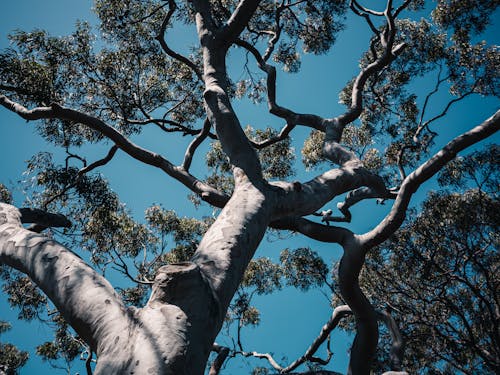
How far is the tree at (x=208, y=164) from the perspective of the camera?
1885 mm

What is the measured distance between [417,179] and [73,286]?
385cm

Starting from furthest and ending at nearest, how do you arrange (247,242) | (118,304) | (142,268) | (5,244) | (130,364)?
(142,268) → (247,242) → (5,244) → (118,304) → (130,364)

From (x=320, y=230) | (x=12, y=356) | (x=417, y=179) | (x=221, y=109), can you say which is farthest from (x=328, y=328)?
(x=12, y=356)

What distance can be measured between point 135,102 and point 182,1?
270 centimetres

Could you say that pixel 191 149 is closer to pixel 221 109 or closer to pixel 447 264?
pixel 221 109

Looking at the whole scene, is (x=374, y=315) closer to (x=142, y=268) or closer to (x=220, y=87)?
(x=220, y=87)

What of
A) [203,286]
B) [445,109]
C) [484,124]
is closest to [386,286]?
[445,109]

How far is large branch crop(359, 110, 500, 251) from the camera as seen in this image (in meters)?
4.44

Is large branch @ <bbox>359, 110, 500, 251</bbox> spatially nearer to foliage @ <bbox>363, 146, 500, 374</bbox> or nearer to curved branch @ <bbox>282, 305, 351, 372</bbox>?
curved branch @ <bbox>282, 305, 351, 372</bbox>

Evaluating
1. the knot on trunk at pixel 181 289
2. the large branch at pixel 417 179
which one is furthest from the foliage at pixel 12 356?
the knot on trunk at pixel 181 289

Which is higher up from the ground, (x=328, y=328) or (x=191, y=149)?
(x=191, y=149)

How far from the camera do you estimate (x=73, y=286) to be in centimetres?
193

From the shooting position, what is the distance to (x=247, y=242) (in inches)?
103

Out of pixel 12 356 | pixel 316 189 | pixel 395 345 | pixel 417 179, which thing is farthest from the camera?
pixel 12 356
